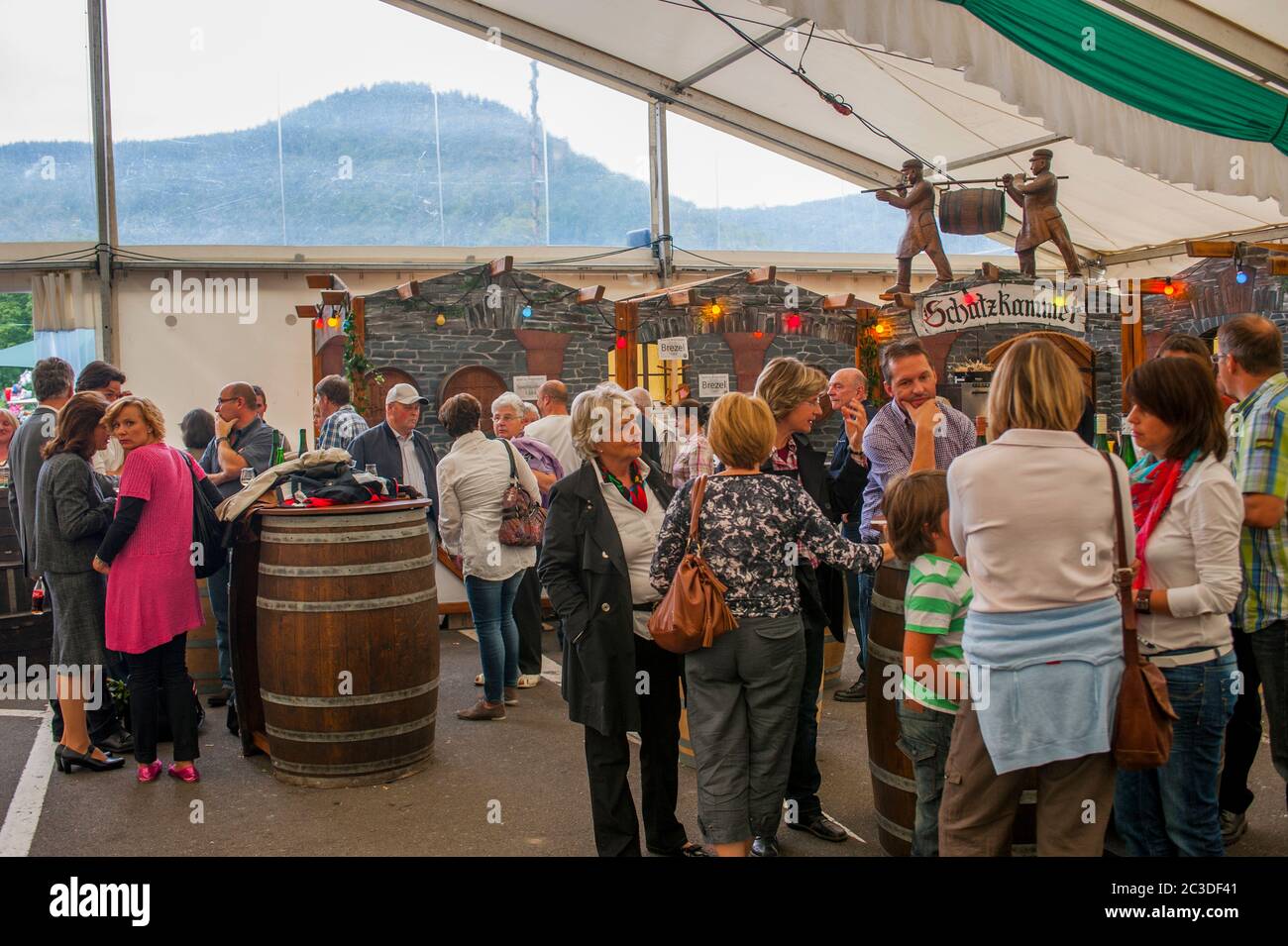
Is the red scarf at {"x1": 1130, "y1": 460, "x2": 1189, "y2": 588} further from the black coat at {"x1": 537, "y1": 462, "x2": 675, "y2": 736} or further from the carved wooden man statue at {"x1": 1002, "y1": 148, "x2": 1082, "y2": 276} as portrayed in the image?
the carved wooden man statue at {"x1": 1002, "y1": 148, "x2": 1082, "y2": 276}

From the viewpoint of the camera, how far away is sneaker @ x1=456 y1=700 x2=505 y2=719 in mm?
5285

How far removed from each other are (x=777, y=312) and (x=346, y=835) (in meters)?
6.79

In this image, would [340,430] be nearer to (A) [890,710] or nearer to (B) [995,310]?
(A) [890,710]

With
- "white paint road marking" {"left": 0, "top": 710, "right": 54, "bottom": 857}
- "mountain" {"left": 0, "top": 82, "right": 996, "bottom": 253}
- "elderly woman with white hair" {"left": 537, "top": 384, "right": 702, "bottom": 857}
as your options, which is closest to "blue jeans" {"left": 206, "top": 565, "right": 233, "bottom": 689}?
"white paint road marking" {"left": 0, "top": 710, "right": 54, "bottom": 857}

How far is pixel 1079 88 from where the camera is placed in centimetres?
483

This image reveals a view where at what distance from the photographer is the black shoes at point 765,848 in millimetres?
3492

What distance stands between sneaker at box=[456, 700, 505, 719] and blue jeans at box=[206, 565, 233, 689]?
1211 mm

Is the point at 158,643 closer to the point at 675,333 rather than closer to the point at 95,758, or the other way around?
the point at 95,758

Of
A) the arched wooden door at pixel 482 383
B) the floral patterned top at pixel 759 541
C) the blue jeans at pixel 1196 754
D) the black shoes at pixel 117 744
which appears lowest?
the black shoes at pixel 117 744

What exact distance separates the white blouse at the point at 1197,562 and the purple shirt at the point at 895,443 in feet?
5.34

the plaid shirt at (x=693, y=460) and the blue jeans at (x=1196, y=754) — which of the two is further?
the plaid shirt at (x=693, y=460)

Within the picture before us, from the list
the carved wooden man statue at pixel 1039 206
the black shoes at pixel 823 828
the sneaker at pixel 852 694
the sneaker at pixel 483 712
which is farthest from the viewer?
the carved wooden man statue at pixel 1039 206

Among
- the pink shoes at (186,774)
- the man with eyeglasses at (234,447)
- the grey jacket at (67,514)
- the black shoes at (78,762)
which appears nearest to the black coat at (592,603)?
the pink shoes at (186,774)

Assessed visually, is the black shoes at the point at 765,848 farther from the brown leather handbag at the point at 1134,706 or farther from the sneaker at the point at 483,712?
the sneaker at the point at 483,712
